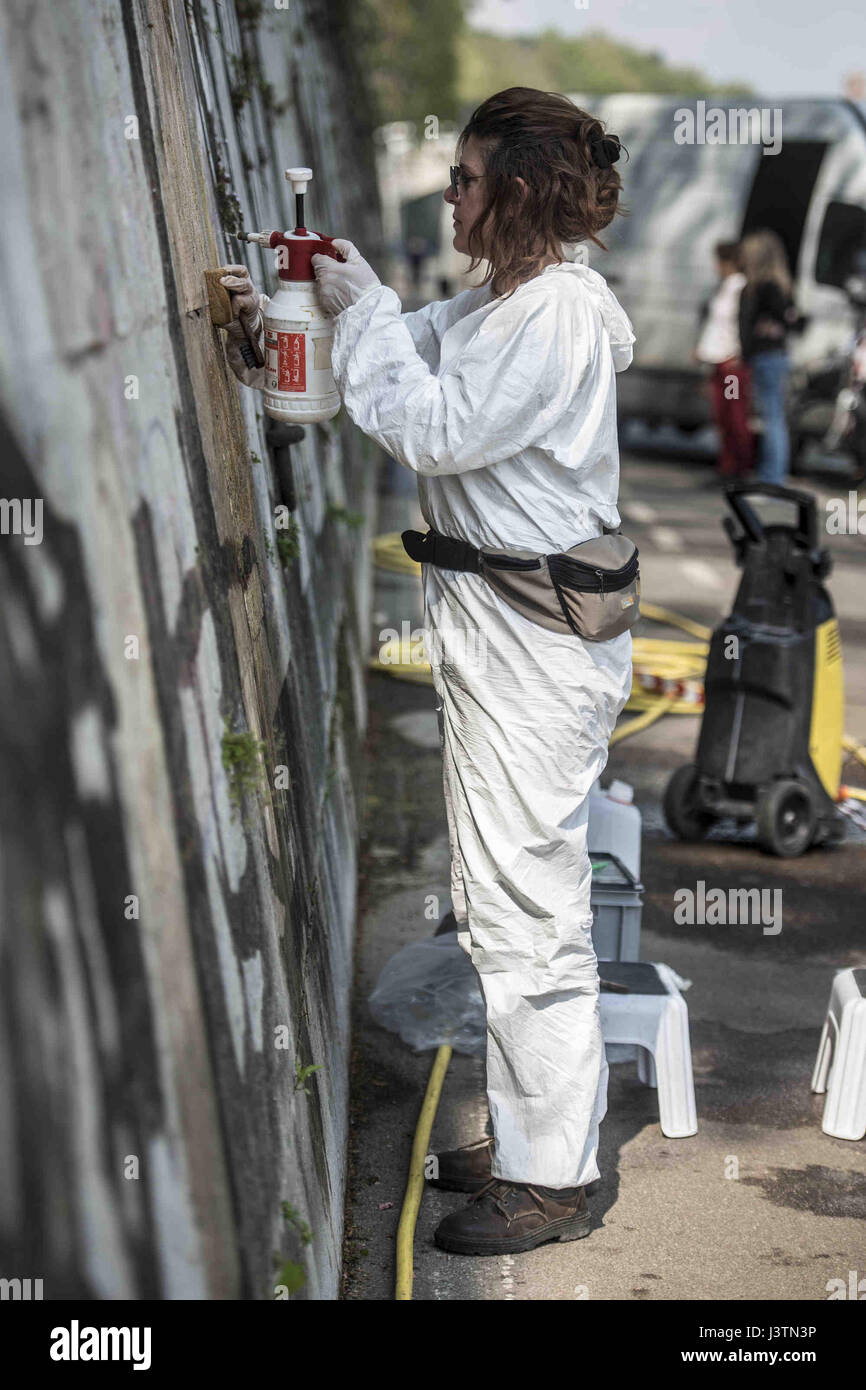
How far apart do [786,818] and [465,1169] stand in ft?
8.48

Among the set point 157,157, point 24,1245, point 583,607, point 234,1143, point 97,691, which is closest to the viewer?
point 24,1245

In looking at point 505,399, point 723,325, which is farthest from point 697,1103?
point 723,325

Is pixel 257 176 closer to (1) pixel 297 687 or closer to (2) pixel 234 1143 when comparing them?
(1) pixel 297 687

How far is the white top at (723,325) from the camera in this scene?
13328mm

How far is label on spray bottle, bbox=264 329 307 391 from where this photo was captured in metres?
2.99

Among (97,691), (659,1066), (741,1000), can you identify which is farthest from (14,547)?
(741,1000)

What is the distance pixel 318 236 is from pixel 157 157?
617mm

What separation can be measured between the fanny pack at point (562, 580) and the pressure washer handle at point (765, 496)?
2557 mm

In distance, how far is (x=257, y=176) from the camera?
4.48 metres

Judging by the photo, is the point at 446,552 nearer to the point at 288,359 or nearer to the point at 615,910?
the point at 288,359

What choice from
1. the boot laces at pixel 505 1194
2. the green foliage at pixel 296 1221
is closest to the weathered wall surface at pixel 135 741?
the green foliage at pixel 296 1221

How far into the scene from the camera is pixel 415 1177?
3.65 meters

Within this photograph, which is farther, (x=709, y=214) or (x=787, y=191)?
(x=709, y=214)

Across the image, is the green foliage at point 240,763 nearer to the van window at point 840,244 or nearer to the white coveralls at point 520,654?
the white coveralls at point 520,654
